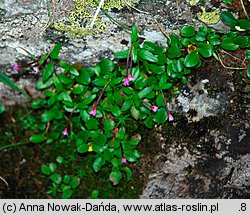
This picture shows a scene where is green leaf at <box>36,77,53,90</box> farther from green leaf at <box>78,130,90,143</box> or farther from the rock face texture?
green leaf at <box>78,130,90,143</box>

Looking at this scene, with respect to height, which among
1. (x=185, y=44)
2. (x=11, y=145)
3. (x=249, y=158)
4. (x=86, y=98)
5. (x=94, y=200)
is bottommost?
(x=94, y=200)

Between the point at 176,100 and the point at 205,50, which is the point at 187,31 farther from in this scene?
the point at 176,100

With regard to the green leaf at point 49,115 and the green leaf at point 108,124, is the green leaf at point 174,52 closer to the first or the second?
the green leaf at point 108,124

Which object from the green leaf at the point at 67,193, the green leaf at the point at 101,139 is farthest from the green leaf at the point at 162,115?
the green leaf at the point at 67,193

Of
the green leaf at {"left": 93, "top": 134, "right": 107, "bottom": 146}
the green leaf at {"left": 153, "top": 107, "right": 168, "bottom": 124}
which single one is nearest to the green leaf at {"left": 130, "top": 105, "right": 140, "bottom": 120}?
the green leaf at {"left": 153, "top": 107, "right": 168, "bottom": 124}

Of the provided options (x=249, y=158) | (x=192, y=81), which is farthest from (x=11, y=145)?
(x=249, y=158)

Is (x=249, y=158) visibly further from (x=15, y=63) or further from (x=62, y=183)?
(x=15, y=63)

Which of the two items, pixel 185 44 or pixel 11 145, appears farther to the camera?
pixel 11 145
